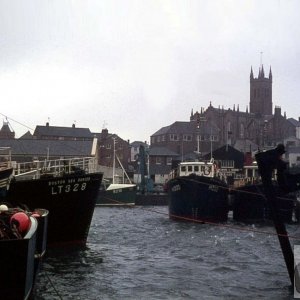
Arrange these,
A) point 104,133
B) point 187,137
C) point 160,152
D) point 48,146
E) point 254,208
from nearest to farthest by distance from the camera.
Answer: point 254,208
point 48,146
point 104,133
point 160,152
point 187,137

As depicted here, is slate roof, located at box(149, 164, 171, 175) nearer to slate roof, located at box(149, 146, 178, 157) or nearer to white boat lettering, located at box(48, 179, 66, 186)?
slate roof, located at box(149, 146, 178, 157)

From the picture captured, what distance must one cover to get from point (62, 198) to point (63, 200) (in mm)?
106

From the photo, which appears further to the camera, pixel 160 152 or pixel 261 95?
pixel 261 95

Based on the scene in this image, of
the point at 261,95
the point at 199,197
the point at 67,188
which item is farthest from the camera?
the point at 261,95

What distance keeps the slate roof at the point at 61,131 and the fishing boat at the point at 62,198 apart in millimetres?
86265

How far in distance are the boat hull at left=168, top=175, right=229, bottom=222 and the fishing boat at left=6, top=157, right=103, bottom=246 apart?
47.5 ft

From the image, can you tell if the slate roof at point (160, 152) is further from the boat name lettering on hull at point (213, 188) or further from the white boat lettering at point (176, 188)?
the boat name lettering on hull at point (213, 188)

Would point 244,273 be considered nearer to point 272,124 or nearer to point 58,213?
point 58,213

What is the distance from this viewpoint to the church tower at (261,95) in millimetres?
170125

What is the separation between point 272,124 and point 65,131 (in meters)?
62.6

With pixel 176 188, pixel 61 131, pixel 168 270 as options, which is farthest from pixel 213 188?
pixel 61 131

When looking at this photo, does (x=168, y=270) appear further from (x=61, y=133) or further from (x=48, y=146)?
(x=61, y=133)

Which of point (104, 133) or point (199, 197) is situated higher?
point (104, 133)

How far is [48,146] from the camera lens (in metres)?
82.8
